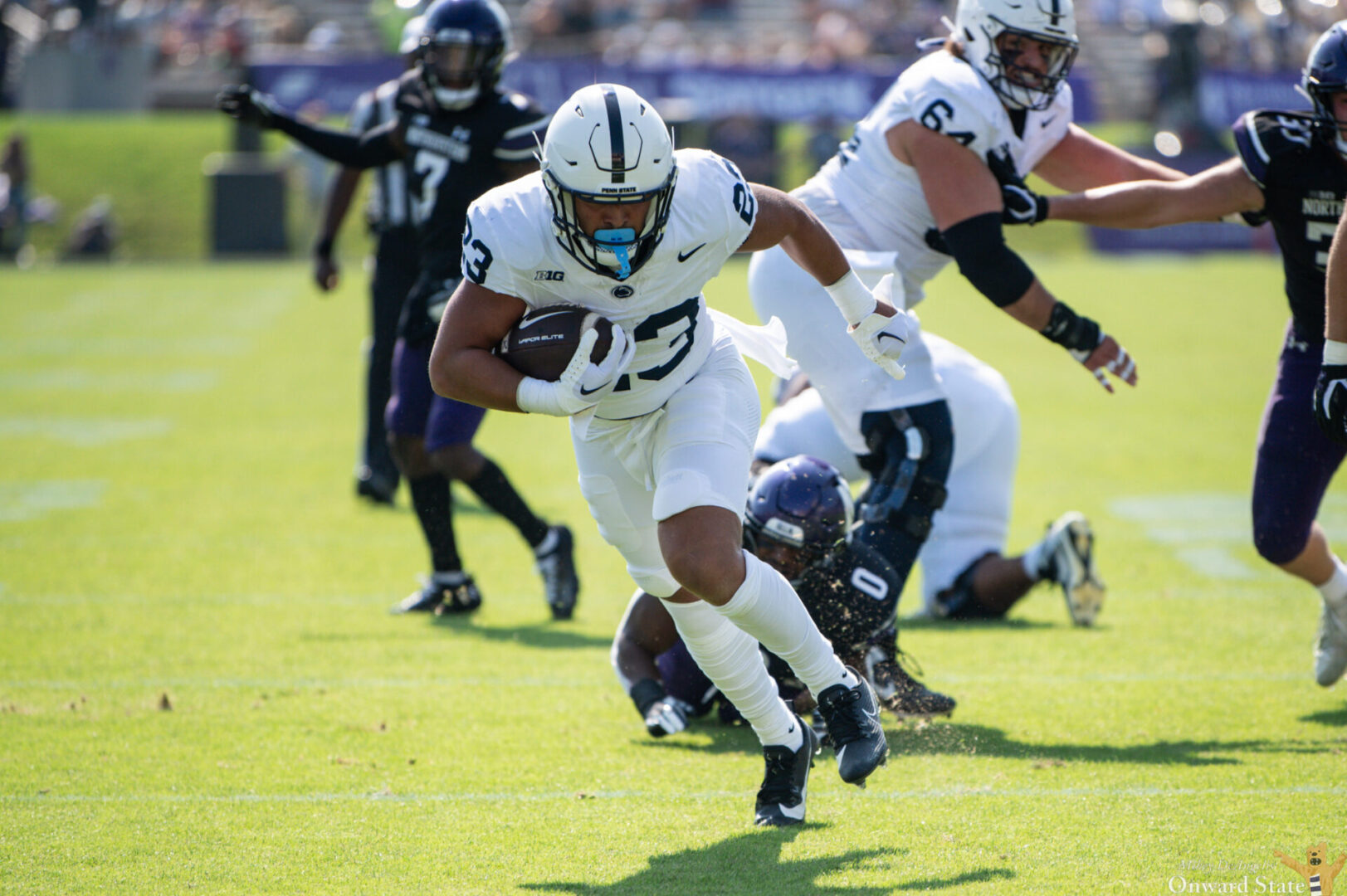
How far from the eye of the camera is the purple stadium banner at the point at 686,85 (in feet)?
67.5

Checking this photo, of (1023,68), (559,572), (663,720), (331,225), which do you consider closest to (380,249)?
(331,225)

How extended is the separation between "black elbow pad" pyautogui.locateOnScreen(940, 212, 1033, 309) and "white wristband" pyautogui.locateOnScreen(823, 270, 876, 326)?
612 millimetres

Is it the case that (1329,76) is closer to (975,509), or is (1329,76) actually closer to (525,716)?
(975,509)

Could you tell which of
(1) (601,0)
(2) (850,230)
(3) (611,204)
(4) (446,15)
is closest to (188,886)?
(3) (611,204)

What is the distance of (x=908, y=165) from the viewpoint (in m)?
4.29

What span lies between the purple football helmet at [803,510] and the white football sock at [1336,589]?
1434mm

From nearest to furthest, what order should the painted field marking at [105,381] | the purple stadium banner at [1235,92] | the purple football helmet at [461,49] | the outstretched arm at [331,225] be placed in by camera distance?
the purple football helmet at [461,49] < the outstretched arm at [331,225] < the painted field marking at [105,381] < the purple stadium banner at [1235,92]

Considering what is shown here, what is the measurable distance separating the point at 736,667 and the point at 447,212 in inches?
104

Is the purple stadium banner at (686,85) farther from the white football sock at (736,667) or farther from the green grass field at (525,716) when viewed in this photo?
the white football sock at (736,667)

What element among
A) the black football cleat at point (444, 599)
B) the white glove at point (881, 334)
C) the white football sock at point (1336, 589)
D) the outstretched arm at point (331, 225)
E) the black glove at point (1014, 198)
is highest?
the black glove at point (1014, 198)

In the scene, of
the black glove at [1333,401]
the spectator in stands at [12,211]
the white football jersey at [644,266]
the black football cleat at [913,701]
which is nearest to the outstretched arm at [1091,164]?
the black glove at [1333,401]

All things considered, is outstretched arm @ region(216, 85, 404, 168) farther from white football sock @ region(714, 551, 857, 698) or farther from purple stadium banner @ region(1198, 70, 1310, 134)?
purple stadium banner @ region(1198, 70, 1310, 134)

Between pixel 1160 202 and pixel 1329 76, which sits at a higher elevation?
pixel 1329 76

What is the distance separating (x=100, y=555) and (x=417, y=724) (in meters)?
2.73
